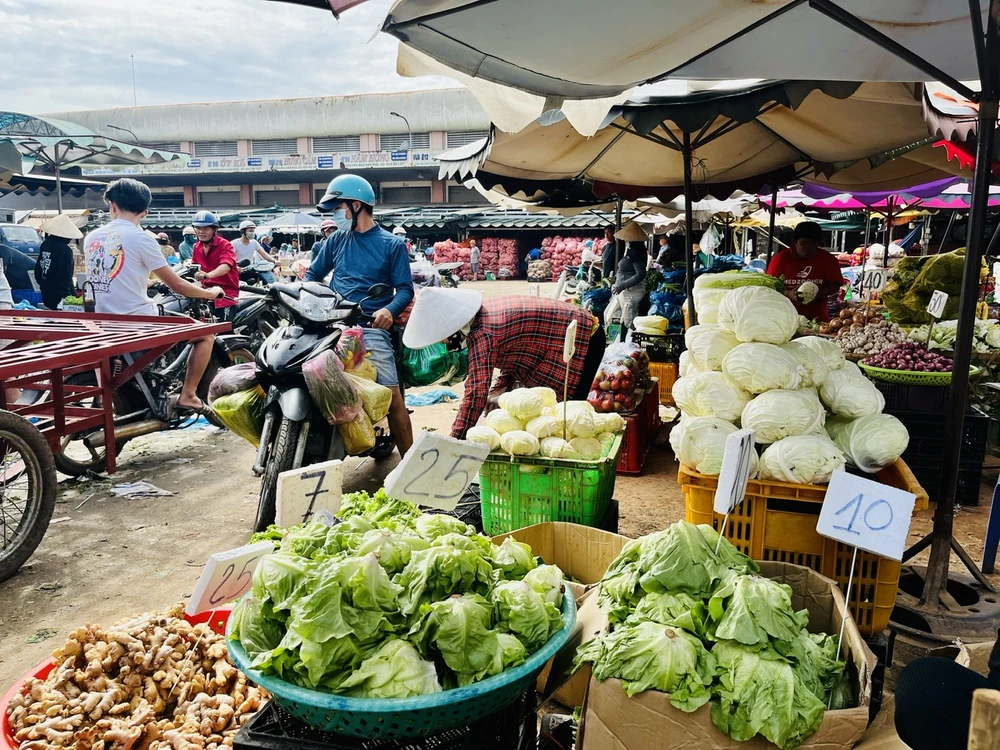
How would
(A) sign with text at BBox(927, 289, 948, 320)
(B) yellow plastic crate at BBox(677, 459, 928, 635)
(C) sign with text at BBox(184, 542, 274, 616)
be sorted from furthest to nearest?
(A) sign with text at BBox(927, 289, 948, 320)
(B) yellow plastic crate at BBox(677, 459, 928, 635)
(C) sign with text at BBox(184, 542, 274, 616)

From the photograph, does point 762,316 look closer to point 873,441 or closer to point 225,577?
point 873,441

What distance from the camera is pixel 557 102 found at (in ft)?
9.44

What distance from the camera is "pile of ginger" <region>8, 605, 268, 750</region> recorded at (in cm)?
198

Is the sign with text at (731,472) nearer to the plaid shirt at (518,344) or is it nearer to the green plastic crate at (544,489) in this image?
the green plastic crate at (544,489)

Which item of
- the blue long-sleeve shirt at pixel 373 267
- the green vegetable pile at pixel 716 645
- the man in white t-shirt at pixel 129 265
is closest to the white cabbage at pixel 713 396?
the green vegetable pile at pixel 716 645

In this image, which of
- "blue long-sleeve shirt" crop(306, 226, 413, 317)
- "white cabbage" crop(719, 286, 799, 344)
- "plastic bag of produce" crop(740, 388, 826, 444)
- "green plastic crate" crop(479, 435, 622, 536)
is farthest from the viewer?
"blue long-sleeve shirt" crop(306, 226, 413, 317)

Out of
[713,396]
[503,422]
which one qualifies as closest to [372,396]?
[503,422]

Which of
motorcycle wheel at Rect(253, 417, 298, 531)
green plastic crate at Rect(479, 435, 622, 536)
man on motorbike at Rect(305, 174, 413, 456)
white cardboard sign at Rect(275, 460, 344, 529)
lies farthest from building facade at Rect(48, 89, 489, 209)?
white cardboard sign at Rect(275, 460, 344, 529)

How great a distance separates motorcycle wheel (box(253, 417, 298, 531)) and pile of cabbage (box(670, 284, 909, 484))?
228 centimetres

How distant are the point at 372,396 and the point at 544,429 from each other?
1.52m

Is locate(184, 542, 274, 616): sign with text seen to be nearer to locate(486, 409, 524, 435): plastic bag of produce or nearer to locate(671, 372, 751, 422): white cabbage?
locate(486, 409, 524, 435): plastic bag of produce

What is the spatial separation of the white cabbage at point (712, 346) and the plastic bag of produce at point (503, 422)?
0.92m

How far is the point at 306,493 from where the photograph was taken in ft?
7.09

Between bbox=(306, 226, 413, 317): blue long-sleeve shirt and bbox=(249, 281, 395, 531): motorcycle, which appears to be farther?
bbox=(306, 226, 413, 317): blue long-sleeve shirt
